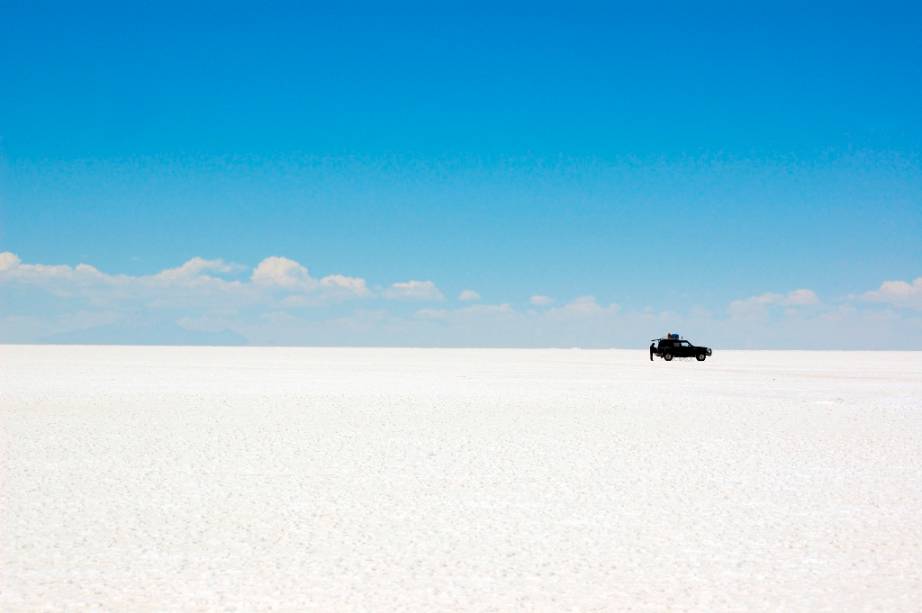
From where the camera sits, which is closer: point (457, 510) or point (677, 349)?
point (457, 510)

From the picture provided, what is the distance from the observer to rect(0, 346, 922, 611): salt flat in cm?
609

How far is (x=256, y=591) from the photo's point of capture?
6.00 metres

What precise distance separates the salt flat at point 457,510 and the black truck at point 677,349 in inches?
1369

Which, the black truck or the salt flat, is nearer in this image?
the salt flat

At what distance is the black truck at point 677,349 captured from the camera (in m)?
52.8

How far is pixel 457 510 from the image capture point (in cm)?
869

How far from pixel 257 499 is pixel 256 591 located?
3.26 meters

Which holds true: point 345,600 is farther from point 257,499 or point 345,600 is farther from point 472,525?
point 257,499

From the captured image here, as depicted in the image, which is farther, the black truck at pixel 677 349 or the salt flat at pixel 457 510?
the black truck at pixel 677 349

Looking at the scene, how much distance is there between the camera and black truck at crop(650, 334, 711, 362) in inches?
2078

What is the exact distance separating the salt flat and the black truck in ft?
114

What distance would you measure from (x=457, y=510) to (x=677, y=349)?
4658cm

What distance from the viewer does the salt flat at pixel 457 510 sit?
6090mm

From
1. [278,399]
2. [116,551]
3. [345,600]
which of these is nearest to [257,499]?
[116,551]
